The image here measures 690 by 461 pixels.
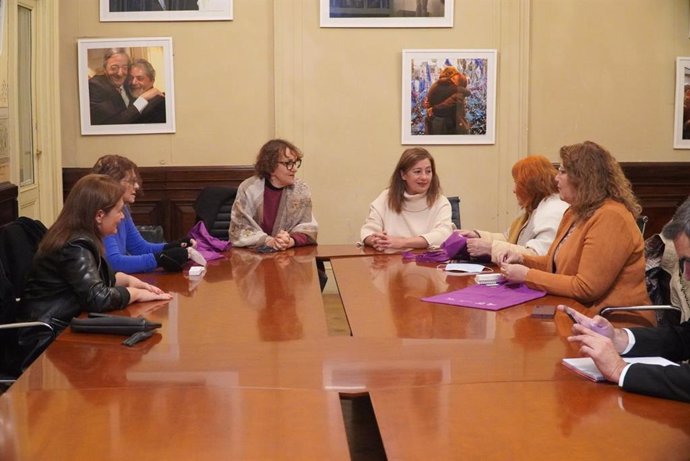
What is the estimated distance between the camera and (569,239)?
16.9 ft

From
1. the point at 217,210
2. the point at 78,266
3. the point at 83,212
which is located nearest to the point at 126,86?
the point at 217,210

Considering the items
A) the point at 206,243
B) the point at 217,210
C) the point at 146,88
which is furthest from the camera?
the point at 146,88

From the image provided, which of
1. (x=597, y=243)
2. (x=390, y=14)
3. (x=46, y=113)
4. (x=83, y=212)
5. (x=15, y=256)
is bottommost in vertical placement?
(x=15, y=256)

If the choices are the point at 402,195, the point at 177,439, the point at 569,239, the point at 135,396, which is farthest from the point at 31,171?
the point at 177,439

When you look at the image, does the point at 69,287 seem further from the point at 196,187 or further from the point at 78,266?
the point at 196,187

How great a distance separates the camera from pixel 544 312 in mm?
4379

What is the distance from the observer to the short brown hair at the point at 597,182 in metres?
4.94

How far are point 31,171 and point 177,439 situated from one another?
5624 mm

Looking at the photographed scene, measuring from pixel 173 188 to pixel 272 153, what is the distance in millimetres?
2595

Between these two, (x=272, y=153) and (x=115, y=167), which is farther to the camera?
(x=272, y=153)

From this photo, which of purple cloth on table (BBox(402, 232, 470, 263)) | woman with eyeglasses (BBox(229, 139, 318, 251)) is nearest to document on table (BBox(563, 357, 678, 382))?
purple cloth on table (BBox(402, 232, 470, 263))

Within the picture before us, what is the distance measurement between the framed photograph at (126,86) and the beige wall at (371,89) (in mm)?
87

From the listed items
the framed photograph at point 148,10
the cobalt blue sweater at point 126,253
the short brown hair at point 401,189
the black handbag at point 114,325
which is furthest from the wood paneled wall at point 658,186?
the black handbag at point 114,325

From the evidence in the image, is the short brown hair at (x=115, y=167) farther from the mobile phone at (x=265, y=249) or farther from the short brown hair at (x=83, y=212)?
the short brown hair at (x=83, y=212)
